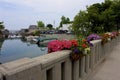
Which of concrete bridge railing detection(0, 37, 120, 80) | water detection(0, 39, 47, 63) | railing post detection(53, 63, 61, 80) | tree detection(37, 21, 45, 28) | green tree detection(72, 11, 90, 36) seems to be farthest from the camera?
tree detection(37, 21, 45, 28)


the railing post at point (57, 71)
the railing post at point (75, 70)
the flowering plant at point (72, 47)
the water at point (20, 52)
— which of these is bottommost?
the water at point (20, 52)

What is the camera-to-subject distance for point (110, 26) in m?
26.8

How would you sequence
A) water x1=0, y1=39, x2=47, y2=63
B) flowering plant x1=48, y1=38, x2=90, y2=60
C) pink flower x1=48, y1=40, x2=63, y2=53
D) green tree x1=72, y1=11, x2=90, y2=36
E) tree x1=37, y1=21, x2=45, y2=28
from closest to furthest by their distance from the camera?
flowering plant x1=48, y1=38, x2=90, y2=60 → pink flower x1=48, y1=40, x2=63, y2=53 → green tree x1=72, y1=11, x2=90, y2=36 → water x1=0, y1=39, x2=47, y2=63 → tree x1=37, y1=21, x2=45, y2=28

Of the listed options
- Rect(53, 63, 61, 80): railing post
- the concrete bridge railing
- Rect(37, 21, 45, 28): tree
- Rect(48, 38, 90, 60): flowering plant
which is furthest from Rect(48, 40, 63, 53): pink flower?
Rect(37, 21, 45, 28): tree

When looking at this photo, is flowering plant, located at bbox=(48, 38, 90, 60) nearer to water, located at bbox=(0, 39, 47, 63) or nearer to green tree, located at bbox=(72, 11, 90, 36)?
green tree, located at bbox=(72, 11, 90, 36)

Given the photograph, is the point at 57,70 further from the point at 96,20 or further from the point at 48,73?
the point at 96,20

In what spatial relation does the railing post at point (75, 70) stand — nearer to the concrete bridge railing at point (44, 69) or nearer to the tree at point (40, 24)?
the concrete bridge railing at point (44, 69)

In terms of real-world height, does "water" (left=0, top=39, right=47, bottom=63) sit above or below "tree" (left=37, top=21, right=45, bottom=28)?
below

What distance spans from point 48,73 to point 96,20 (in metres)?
22.2

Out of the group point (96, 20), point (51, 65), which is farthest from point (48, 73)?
point (96, 20)

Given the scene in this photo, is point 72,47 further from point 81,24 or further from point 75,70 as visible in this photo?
point 81,24

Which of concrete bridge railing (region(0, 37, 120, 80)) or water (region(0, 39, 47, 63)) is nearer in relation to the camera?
concrete bridge railing (region(0, 37, 120, 80))

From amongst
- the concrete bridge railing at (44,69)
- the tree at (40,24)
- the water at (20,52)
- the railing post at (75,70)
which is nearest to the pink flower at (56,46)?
the concrete bridge railing at (44,69)

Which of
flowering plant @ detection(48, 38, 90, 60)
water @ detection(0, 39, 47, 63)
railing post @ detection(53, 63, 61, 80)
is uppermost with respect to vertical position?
flowering plant @ detection(48, 38, 90, 60)
